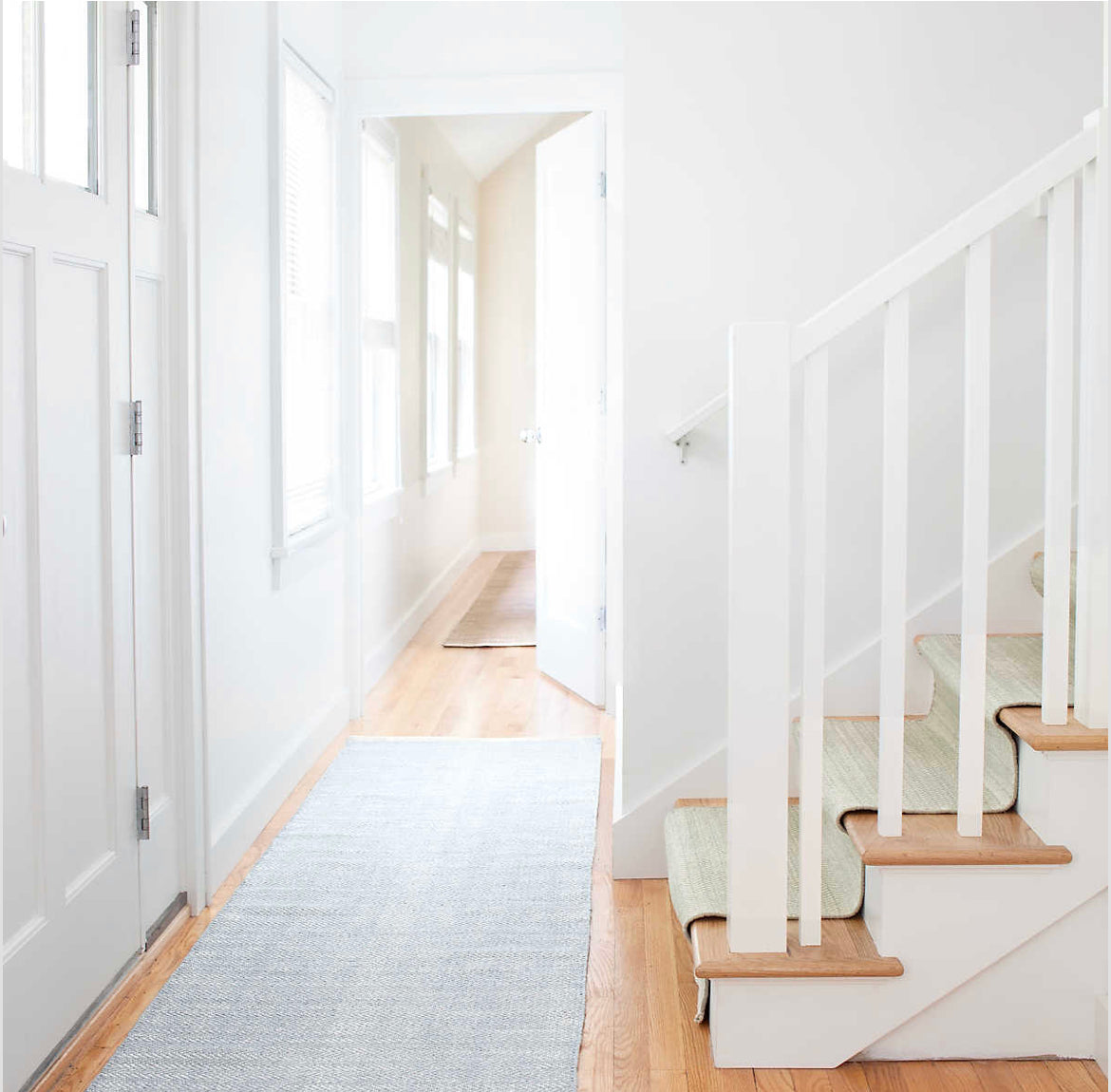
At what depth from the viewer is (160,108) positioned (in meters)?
2.71

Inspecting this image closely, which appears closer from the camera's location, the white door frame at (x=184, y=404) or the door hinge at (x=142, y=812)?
the door hinge at (x=142, y=812)

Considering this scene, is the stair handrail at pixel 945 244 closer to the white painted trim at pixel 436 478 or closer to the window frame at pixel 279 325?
the window frame at pixel 279 325

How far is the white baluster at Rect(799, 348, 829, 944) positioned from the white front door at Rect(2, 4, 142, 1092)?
1288mm

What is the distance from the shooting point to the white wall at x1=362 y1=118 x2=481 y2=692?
5.15 metres

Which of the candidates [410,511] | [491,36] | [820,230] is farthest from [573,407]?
[820,230]

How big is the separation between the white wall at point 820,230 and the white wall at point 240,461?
97 cm

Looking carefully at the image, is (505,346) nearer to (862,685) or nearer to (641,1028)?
(862,685)

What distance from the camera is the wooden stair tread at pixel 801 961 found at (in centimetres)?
213

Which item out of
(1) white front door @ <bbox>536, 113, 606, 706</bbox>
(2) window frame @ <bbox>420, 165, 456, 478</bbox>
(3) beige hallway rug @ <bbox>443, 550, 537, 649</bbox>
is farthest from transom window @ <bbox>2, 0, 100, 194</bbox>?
(2) window frame @ <bbox>420, 165, 456, 478</bbox>

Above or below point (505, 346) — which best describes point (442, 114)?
above

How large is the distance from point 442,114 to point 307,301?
93 centimetres

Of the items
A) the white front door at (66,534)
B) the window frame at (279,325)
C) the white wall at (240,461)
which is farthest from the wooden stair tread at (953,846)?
the window frame at (279,325)

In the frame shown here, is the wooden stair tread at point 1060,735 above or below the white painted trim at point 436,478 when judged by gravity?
below

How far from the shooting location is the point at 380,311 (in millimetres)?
5438
